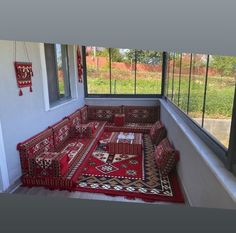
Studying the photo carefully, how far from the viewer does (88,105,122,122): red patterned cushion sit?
227 inches

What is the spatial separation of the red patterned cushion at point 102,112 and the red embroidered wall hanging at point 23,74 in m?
2.87

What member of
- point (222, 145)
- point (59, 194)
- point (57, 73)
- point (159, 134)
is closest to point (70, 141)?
point (57, 73)

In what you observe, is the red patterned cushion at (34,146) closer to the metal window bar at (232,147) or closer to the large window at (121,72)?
the metal window bar at (232,147)

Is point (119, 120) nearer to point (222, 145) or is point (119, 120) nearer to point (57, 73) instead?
point (57, 73)

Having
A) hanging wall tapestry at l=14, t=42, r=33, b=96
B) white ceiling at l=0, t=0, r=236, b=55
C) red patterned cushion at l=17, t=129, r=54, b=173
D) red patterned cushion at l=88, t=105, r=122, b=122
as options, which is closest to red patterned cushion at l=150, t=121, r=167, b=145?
red patterned cushion at l=88, t=105, r=122, b=122

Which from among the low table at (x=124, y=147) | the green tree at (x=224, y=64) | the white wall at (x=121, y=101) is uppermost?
the green tree at (x=224, y=64)

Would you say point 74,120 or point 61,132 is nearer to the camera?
point 61,132

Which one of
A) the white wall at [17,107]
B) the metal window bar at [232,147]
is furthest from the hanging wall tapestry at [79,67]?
the metal window bar at [232,147]

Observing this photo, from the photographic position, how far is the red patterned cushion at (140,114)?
5.70 m

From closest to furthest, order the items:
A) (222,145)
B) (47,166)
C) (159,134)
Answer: (222,145)
(47,166)
(159,134)

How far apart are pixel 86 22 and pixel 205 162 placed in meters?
1.54

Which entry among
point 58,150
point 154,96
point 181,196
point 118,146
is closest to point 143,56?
point 154,96

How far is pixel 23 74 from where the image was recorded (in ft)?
9.25

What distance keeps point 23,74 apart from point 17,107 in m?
0.46
